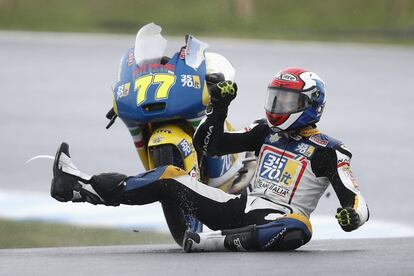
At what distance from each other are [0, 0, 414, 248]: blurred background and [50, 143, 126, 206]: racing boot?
92.1 inches

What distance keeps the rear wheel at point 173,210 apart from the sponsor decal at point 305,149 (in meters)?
0.70

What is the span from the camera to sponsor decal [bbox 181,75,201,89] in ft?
26.1

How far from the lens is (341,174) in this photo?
7387 millimetres

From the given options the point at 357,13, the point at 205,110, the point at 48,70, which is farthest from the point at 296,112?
the point at 357,13

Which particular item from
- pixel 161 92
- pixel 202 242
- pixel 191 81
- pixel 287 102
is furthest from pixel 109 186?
pixel 287 102

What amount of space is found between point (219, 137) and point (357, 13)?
81.3 feet

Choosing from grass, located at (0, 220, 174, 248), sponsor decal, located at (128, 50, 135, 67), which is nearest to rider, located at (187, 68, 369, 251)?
sponsor decal, located at (128, 50, 135, 67)

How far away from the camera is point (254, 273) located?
5973 mm

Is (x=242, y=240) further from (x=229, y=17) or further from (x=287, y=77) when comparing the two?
(x=229, y=17)

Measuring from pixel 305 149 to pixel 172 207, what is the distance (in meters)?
0.87

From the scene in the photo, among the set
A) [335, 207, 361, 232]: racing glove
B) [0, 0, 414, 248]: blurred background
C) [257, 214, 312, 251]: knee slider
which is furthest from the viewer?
[0, 0, 414, 248]: blurred background

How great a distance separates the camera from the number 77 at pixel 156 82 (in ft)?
25.7

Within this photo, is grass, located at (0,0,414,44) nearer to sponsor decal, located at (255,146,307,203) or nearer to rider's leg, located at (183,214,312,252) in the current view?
sponsor decal, located at (255,146,307,203)

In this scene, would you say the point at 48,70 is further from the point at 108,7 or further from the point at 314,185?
the point at 314,185
